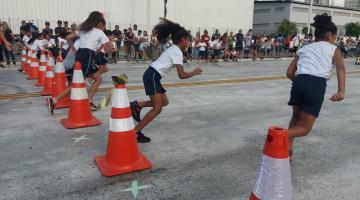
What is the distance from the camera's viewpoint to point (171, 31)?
462 cm

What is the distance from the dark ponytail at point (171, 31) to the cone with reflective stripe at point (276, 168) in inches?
103

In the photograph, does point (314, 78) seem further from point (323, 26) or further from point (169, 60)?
point (169, 60)

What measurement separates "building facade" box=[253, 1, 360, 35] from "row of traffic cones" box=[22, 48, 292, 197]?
2962 inches

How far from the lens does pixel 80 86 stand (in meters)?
5.25

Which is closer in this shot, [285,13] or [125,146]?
[125,146]

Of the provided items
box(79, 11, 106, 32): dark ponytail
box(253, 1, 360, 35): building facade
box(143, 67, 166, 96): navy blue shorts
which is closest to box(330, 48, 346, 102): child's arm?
box(143, 67, 166, 96): navy blue shorts

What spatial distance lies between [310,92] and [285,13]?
82.2 meters

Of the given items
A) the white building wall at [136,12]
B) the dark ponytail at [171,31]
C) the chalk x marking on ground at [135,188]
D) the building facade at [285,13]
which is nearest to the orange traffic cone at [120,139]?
the chalk x marking on ground at [135,188]

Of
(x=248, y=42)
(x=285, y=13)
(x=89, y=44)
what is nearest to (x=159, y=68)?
(x=89, y=44)

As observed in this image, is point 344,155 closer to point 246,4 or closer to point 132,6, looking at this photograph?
point 132,6

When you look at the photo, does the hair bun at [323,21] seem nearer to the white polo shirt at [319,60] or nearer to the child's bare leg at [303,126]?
the white polo shirt at [319,60]

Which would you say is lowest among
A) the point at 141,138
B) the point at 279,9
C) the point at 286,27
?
the point at 141,138

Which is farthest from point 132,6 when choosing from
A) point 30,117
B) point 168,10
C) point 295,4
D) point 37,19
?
point 295,4

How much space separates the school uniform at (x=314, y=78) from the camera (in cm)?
372
